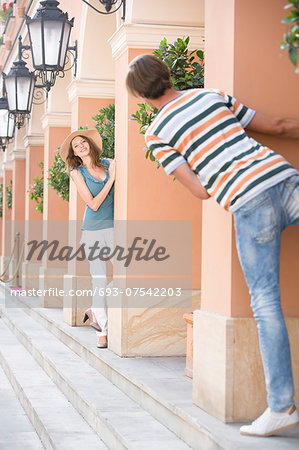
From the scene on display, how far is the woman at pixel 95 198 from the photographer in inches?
246

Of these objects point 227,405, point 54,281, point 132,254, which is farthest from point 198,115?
point 54,281

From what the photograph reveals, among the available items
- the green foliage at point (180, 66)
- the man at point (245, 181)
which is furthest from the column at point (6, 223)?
the man at point (245, 181)

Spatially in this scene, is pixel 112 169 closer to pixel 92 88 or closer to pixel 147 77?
pixel 92 88

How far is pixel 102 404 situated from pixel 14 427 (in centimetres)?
89

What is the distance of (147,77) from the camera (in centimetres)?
331

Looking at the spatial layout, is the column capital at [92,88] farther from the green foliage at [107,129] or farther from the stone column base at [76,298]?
the stone column base at [76,298]

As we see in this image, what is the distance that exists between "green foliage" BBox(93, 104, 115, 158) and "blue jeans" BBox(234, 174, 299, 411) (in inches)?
157

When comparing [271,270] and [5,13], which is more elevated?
[5,13]

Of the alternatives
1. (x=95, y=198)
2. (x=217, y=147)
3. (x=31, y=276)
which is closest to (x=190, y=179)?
(x=217, y=147)

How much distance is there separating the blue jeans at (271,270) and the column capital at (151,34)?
2.98m

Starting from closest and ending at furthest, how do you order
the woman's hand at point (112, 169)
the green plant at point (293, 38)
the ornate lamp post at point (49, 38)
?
the green plant at point (293, 38) → the woman's hand at point (112, 169) → the ornate lamp post at point (49, 38)

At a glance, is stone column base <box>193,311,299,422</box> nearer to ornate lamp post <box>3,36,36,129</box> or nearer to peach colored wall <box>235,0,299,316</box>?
peach colored wall <box>235,0,299,316</box>

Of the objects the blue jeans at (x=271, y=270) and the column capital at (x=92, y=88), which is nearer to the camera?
the blue jeans at (x=271, y=270)

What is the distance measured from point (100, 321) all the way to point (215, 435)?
3.11 m
